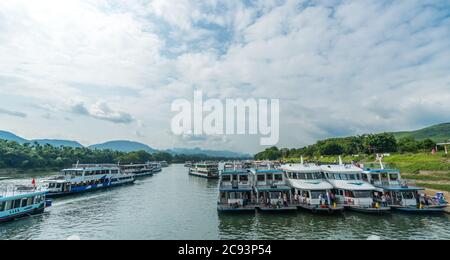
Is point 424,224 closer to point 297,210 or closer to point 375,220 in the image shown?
point 375,220

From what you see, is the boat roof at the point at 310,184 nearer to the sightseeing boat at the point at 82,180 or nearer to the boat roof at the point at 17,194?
the boat roof at the point at 17,194

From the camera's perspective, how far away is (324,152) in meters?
132

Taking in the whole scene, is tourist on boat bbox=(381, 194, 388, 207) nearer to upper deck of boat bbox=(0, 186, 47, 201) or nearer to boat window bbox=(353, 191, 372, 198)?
boat window bbox=(353, 191, 372, 198)

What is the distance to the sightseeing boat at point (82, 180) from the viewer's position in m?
48.3

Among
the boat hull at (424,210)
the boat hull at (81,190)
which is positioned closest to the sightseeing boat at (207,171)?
the boat hull at (81,190)

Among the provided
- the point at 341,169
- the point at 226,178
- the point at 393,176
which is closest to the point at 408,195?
the point at 393,176

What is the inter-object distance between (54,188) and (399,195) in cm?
5936

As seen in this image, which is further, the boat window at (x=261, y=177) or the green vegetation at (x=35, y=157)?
the green vegetation at (x=35, y=157)

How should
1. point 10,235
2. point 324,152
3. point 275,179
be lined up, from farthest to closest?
point 324,152 < point 275,179 < point 10,235

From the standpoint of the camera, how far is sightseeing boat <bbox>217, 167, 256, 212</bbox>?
102ft

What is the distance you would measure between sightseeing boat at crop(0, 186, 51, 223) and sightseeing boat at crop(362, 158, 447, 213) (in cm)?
4603

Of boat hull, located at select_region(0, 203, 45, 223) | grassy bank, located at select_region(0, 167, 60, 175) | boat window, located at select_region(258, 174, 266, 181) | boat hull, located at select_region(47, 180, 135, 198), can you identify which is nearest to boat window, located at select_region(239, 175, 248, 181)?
boat window, located at select_region(258, 174, 266, 181)
